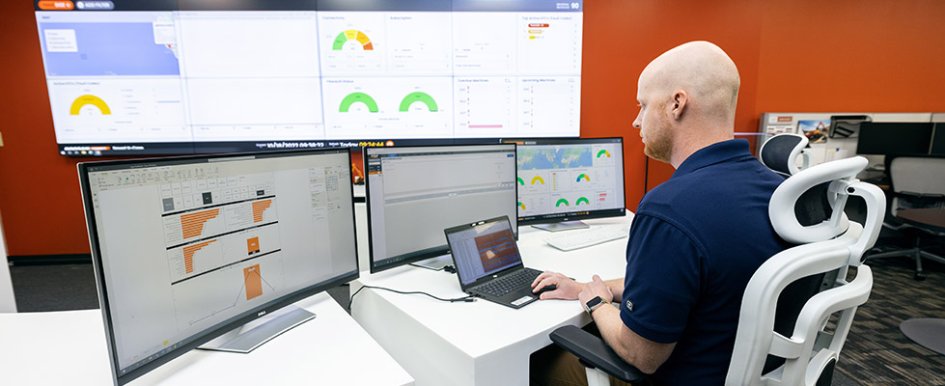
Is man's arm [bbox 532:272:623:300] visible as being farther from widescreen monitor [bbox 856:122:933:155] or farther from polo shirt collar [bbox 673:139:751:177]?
widescreen monitor [bbox 856:122:933:155]

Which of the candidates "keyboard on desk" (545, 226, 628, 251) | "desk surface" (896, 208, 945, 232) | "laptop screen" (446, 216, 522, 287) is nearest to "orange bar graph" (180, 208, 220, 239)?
"laptop screen" (446, 216, 522, 287)

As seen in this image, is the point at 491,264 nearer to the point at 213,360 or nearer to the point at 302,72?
the point at 213,360

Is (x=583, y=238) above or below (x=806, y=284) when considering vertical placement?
below

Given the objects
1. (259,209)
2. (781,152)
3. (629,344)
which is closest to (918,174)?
(781,152)

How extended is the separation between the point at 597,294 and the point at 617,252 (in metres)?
0.52

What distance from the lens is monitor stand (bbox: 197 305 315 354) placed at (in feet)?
3.30

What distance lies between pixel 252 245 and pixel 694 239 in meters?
0.97

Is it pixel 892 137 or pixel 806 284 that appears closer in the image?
pixel 806 284

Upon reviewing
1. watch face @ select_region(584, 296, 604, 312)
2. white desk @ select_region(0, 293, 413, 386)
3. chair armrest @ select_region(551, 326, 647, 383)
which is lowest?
chair armrest @ select_region(551, 326, 647, 383)

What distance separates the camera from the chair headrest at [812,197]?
2.55 feet

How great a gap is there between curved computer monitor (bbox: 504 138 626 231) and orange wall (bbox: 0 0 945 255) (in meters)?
1.91

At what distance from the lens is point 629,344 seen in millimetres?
968

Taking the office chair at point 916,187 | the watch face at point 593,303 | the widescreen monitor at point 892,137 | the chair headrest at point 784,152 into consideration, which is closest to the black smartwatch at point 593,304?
the watch face at point 593,303

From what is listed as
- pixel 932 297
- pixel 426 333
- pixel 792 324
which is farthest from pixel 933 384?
pixel 426 333
